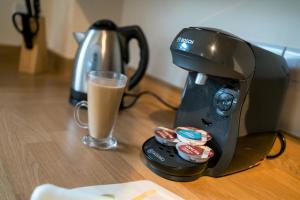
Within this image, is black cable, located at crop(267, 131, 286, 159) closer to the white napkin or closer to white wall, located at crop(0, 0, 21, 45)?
the white napkin

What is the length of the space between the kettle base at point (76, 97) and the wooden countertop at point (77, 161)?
0.07 feet

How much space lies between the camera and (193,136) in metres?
0.59

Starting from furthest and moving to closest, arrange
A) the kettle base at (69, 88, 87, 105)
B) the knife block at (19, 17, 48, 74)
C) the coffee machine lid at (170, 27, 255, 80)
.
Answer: the knife block at (19, 17, 48, 74), the kettle base at (69, 88, 87, 105), the coffee machine lid at (170, 27, 255, 80)

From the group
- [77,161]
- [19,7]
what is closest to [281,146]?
[77,161]

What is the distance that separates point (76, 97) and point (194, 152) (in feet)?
1.42

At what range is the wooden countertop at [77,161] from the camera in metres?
0.50

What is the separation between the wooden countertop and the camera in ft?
1.65

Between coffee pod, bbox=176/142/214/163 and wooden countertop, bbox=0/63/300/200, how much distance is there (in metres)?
0.04

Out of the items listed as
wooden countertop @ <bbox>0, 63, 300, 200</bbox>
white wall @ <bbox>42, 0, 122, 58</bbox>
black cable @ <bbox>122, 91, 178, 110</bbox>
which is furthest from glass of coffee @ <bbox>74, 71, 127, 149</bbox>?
white wall @ <bbox>42, 0, 122, 58</bbox>

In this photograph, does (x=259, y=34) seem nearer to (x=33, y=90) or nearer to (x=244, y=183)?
(x=244, y=183)

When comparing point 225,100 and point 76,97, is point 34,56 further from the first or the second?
point 225,100

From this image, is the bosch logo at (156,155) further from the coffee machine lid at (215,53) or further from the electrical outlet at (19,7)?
the electrical outlet at (19,7)

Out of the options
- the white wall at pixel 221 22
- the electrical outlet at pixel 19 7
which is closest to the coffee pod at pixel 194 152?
the white wall at pixel 221 22

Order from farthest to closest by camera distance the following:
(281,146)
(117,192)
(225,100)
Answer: (281,146) → (225,100) → (117,192)
